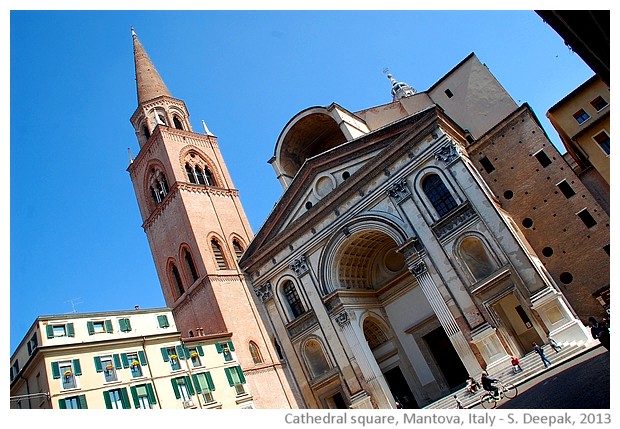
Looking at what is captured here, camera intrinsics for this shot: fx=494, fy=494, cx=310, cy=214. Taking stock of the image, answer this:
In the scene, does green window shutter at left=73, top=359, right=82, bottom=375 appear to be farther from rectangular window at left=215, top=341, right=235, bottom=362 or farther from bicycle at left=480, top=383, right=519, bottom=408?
bicycle at left=480, top=383, right=519, bottom=408

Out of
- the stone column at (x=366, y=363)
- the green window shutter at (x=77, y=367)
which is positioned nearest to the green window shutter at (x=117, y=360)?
the green window shutter at (x=77, y=367)

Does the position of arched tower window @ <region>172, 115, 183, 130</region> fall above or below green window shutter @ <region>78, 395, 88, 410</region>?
above

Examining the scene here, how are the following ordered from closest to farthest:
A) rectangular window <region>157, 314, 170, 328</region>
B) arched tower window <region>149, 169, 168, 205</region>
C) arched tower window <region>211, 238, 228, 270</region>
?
rectangular window <region>157, 314, 170, 328</region>, arched tower window <region>211, 238, 228, 270</region>, arched tower window <region>149, 169, 168, 205</region>

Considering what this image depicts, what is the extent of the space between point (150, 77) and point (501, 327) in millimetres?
34251

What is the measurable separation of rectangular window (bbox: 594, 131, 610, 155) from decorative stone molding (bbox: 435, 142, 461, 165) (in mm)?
5069

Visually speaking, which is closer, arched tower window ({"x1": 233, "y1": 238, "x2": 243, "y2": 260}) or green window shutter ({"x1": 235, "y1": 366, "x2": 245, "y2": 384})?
green window shutter ({"x1": 235, "y1": 366, "x2": 245, "y2": 384})

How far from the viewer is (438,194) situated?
20.2 metres

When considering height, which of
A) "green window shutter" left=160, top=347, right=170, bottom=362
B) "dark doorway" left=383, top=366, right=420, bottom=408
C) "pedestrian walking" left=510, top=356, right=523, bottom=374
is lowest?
"pedestrian walking" left=510, top=356, right=523, bottom=374

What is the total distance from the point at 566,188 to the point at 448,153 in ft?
15.6

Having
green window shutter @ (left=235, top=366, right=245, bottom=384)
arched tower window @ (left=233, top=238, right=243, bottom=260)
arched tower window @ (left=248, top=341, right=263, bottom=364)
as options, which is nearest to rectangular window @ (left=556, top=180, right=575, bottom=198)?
green window shutter @ (left=235, top=366, right=245, bottom=384)

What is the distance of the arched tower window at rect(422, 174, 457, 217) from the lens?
20.0 metres

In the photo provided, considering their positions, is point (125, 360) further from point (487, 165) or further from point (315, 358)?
point (487, 165)

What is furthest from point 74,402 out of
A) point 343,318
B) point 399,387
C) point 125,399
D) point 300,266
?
point 399,387

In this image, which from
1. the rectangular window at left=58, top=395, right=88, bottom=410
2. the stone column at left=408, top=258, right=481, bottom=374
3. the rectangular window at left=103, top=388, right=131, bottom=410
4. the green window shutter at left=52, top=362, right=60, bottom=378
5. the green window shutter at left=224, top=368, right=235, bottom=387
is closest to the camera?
the stone column at left=408, top=258, right=481, bottom=374
